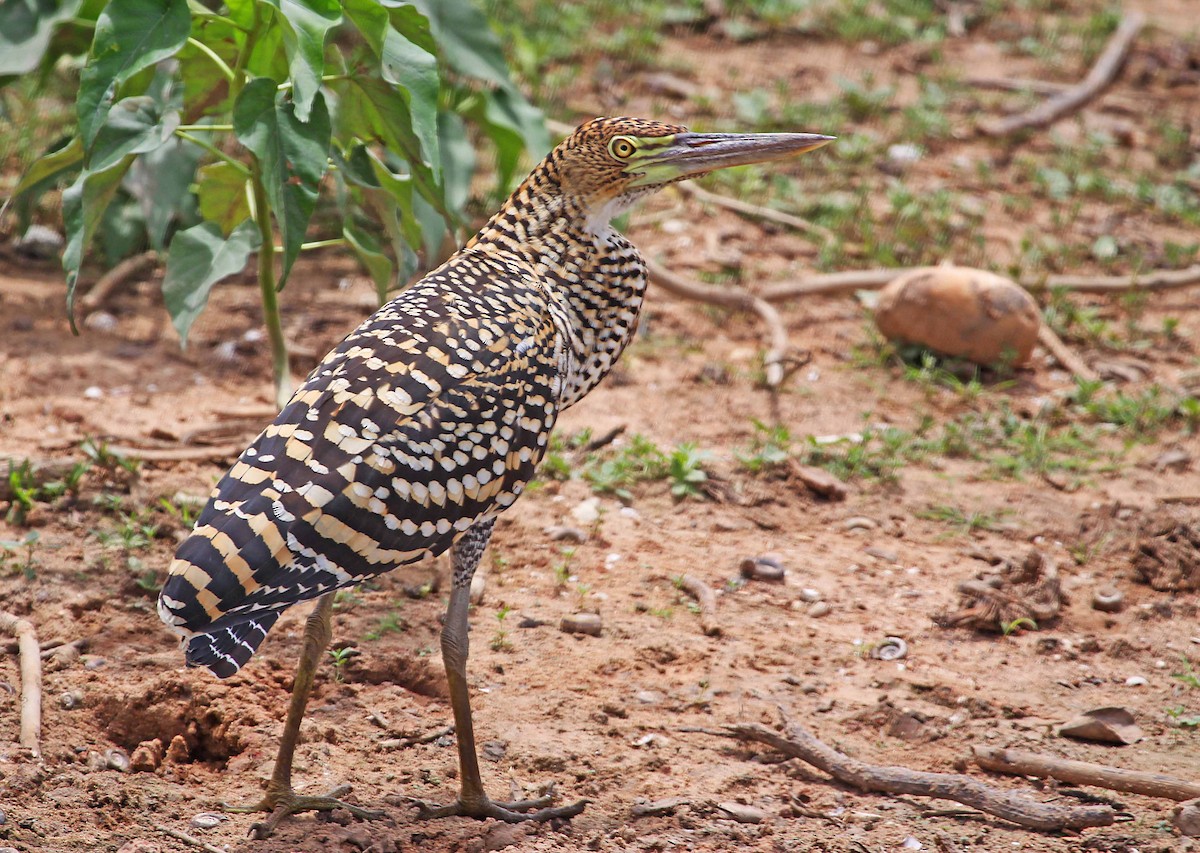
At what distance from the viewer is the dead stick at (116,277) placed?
7148 millimetres

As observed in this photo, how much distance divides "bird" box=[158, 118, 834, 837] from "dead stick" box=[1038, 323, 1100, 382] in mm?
3319

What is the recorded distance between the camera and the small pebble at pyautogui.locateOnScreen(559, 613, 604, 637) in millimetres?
4914

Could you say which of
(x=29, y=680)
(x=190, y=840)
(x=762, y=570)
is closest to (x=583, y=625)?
(x=762, y=570)

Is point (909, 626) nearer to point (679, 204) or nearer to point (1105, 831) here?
point (1105, 831)

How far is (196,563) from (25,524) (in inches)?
84.3

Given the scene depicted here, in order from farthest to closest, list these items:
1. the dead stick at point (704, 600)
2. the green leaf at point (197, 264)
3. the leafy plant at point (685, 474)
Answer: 1. the leafy plant at point (685, 474)
2. the dead stick at point (704, 600)
3. the green leaf at point (197, 264)

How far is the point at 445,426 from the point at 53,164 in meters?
2.10

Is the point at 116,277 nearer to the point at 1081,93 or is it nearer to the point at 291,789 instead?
the point at 291,789

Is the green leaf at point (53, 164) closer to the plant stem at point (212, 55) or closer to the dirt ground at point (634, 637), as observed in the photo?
the plant stem at point (212, 55)

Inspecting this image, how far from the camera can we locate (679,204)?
853 centimetres

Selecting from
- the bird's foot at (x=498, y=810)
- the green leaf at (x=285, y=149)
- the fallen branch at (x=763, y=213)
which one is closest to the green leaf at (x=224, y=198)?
the green leaf at (x=285, y=149)

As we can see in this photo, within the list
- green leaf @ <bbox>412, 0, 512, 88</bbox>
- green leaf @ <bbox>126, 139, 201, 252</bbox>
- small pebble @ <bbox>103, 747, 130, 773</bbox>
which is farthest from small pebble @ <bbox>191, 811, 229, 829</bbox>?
green leaf @ <bbox>412, 0, 512, 88</bbox>

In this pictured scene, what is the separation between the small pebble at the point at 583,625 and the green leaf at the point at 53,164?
8.07 feet

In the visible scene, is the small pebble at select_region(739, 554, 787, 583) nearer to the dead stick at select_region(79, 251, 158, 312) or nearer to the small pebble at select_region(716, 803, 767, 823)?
the small pebble at select_region(716, 803, 767, 823)
